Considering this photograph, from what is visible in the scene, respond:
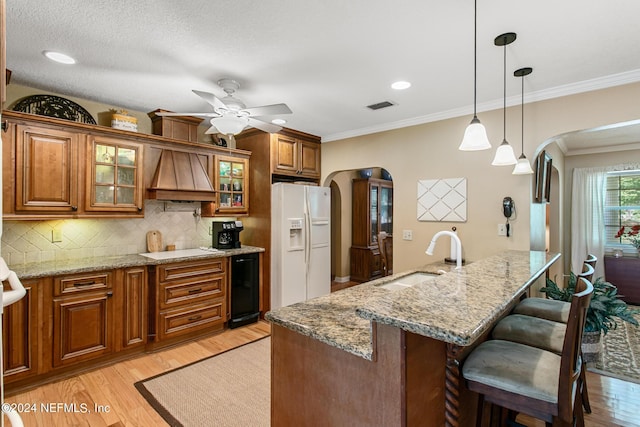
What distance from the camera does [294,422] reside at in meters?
1.55

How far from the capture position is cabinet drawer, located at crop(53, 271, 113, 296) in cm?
274

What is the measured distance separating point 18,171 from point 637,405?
5071 mm

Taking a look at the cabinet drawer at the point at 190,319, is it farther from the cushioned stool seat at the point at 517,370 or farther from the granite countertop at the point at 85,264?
the cushioned stool seat at the point at 517,370

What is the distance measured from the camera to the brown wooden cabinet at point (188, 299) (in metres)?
3.30

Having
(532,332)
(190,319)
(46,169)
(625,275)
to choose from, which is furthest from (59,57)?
(625,275)

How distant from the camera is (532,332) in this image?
186 centimetres

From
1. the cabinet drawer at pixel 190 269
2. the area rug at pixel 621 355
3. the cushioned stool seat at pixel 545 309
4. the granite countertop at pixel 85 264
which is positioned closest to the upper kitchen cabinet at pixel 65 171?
the granite countertop at pixel 85 264

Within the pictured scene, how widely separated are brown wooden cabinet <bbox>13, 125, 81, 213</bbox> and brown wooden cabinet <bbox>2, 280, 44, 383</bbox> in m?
0.70

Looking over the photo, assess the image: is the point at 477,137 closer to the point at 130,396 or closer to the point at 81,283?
the point at 130,396

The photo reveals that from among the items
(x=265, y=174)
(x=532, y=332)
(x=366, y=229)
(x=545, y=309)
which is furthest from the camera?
(x=366, y=229)

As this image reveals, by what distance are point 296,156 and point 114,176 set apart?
2.20 meters

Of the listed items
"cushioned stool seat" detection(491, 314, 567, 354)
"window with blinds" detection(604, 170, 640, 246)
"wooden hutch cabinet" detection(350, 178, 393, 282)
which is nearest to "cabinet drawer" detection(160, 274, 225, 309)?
"cushioned stool seat" detection(491, 314, 567, 354)

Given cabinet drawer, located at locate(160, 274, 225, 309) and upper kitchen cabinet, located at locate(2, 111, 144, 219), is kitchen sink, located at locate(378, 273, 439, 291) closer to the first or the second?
cabinet drawer, located at locate(160, 274, 225, 309)

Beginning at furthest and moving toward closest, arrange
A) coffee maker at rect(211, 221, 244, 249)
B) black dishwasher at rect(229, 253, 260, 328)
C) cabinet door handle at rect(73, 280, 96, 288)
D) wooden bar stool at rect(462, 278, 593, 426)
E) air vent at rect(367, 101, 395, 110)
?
coffee maker at rect(211, 221, 244, 249)
black dishwasher at rect(229, 253, 260, 328)
air vent at rect(367, 101, 395, 110)
cabinet door handle at rect(73, 280, 96, 288)
wooden bar stool at rect(462, 278, 593, 426)
